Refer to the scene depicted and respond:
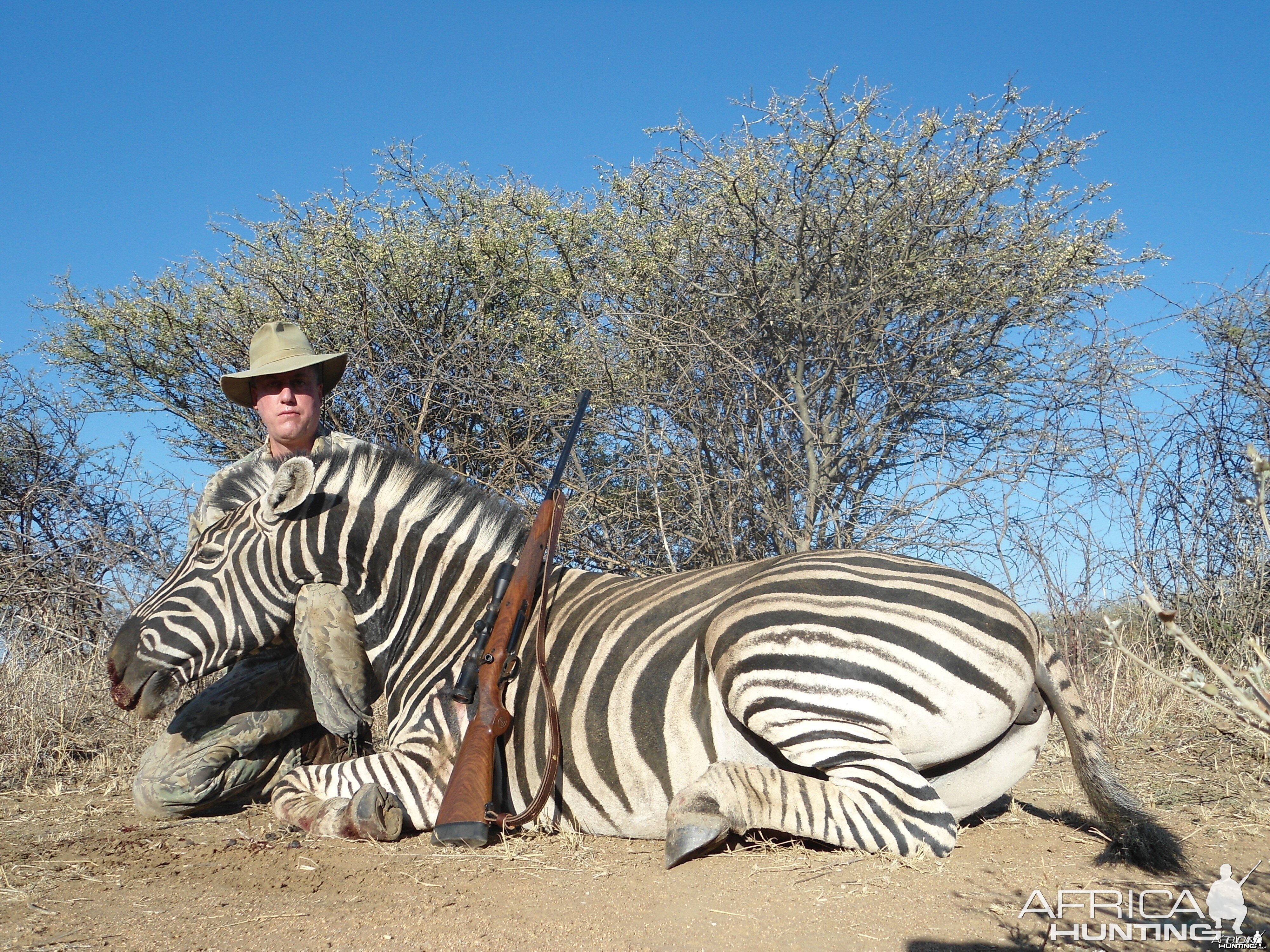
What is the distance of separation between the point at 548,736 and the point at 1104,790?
2.05 meters

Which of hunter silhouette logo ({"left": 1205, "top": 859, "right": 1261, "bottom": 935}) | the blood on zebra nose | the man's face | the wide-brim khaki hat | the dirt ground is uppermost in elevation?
the wide-brim khaki hat

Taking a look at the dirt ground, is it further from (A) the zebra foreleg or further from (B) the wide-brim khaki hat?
(B) the wide-brim khaki hat

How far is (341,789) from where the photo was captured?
396 centimetres

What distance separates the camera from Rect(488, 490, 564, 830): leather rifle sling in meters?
3.66

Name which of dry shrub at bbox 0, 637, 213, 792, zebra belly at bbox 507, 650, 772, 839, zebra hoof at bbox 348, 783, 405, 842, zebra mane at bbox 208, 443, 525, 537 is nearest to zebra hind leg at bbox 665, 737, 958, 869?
zebra belly at bbox 507, 650, 772, 839

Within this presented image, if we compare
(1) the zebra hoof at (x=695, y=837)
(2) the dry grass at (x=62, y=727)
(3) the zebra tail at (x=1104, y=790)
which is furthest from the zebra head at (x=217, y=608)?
(3) the zebra tail at (x=1104, y=790)

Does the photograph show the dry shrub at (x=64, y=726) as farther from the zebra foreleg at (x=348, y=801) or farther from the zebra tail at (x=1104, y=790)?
the zebra tail at (x=1104, y=790)

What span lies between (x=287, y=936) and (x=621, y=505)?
5022mm

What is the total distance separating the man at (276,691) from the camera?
4.19 meters

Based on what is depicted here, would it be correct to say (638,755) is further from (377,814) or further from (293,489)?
(293,489)

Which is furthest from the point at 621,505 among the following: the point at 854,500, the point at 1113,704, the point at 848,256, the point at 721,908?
the point at 721,908

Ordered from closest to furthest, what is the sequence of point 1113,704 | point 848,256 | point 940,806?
point 940,806 → point 1113,704 → point 848,256

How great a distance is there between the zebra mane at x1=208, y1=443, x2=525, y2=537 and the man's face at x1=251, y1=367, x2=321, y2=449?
1.52 feet

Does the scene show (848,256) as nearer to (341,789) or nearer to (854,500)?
(854,500)
